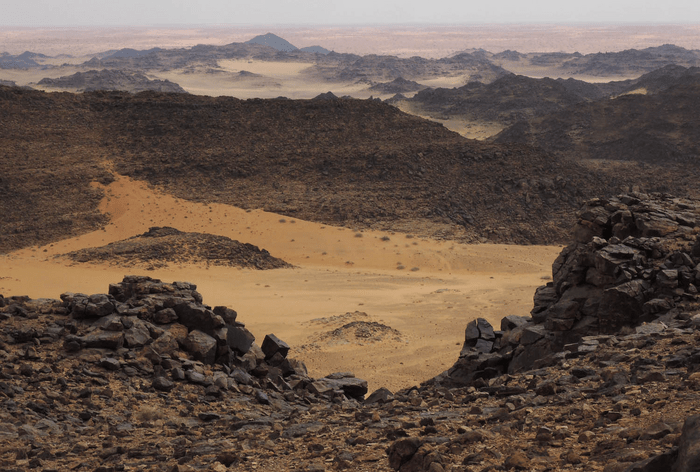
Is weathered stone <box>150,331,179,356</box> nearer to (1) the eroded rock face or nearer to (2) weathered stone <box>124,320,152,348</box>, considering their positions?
(2) weathered stone <box>124,320,152,348</box>

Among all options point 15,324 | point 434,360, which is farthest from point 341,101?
point 15,324

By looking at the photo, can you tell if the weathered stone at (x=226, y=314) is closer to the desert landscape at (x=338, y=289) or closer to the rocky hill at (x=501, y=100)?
the desert landscape at (x=338, y=289)

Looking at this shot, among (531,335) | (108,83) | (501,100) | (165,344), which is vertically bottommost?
(531,335)

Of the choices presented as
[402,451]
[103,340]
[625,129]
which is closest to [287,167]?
[103,340]

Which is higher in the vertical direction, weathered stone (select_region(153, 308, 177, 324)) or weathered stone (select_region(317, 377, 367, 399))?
weathered stone (select_region(153, 308, 177, 324))

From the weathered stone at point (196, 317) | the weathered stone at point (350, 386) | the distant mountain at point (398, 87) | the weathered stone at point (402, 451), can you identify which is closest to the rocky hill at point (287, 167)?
the weathered stone at point (350, 386)

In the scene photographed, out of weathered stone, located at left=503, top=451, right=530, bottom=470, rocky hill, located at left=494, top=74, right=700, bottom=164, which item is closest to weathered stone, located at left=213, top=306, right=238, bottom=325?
weathered stone, located at left=503, top=451, right=530, bottom=470

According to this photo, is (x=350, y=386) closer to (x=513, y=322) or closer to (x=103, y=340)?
(x=513, y=322)
